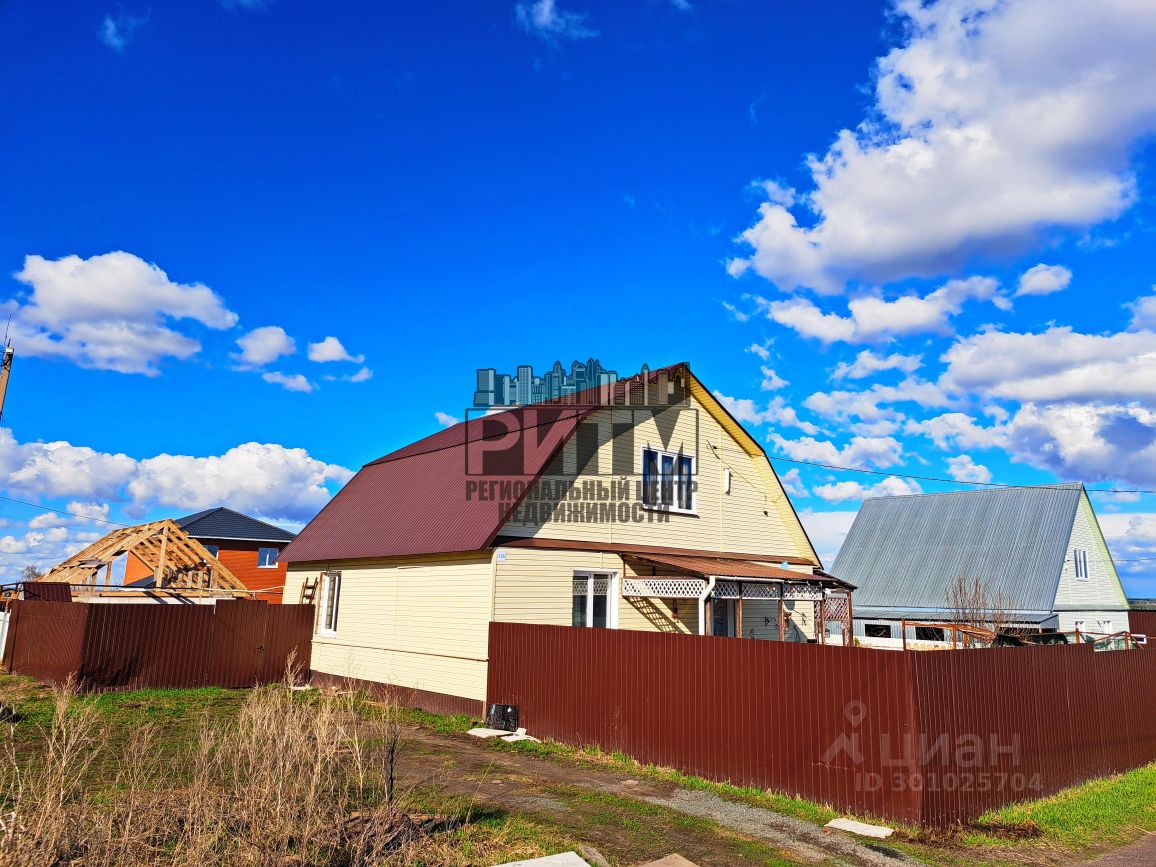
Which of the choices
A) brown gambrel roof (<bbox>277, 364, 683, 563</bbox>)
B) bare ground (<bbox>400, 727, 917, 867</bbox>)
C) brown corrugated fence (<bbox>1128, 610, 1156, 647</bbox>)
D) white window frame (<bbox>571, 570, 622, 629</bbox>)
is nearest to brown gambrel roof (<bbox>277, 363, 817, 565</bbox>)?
brown gambrel roof (<bbox>277, 364, 683, 563</bbox>)

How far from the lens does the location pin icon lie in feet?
28.2

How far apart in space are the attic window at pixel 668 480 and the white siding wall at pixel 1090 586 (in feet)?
58.7

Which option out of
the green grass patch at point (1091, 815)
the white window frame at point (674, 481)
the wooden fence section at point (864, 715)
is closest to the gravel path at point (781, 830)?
the wooden fence section at point (864, 715)

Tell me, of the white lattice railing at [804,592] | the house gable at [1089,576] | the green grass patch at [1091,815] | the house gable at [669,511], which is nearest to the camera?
the green grass patch at [1091,815]

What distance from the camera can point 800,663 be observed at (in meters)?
9.25

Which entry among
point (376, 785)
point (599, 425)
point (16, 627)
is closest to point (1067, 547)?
point (599, 425)

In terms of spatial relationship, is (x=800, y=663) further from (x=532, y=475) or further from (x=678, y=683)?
(x=532, y=475)

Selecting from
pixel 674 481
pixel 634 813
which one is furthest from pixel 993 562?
pixel 634 813

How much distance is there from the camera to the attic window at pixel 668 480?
17844 mm

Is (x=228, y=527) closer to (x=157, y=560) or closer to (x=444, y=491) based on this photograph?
(x=157, y=560)

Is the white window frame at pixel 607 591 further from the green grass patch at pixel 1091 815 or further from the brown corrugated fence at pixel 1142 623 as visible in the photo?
the brown corrugated fence at pixel 1142 623

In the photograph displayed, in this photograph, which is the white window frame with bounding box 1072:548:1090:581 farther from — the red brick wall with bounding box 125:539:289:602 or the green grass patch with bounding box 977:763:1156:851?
the red brick wall with bounding box 125:539:289:602

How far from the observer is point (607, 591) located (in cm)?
1642

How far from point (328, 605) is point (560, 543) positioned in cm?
787
